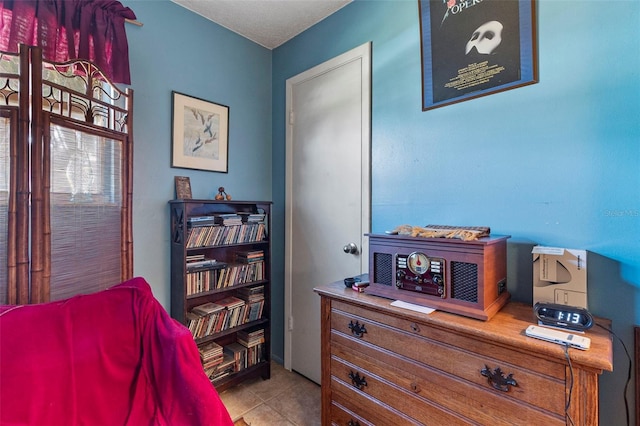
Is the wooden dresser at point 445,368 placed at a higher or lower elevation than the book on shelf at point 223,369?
higher

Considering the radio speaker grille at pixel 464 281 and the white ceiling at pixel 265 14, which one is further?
the white ceiling at pixel 265 14

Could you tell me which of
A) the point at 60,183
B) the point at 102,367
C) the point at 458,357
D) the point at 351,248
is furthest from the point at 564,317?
the point at 60,183

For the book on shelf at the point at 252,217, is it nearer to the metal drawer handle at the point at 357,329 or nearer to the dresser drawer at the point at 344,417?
the metal drawer handle at the point at 357,329

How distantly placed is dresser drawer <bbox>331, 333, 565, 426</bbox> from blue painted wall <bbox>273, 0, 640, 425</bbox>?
1.71 ft

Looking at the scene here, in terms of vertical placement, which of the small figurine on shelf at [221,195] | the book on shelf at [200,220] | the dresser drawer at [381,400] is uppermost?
the small figurine on shelf at [221,195]

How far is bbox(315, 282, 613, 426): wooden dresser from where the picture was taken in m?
0.88

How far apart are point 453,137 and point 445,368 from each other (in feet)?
3.65

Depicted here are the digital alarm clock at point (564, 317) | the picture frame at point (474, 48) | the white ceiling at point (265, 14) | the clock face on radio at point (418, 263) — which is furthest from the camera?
the white ceiling at point (265, 14)

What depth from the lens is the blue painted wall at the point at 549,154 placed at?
1142 millimetres

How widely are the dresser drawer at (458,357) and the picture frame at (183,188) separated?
1.34m

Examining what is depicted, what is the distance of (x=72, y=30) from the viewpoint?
1.60 m

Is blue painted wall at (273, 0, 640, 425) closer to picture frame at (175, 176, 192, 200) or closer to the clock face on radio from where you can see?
the clock face on radio

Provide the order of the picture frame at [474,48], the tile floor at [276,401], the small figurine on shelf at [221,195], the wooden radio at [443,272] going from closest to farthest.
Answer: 1. the wooden radio at [443,272]
2. the picture frame at [474,48]
3. the tile floor at [276,401]
4. the small figurine on shelf at [221,195]

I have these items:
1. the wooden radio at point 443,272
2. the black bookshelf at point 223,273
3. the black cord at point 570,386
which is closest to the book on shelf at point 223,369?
the black bookshelf at point 223,273
